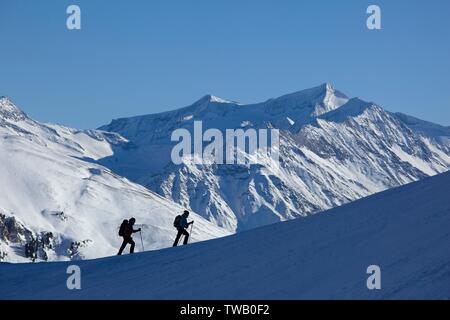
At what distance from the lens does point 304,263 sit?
78.5ft

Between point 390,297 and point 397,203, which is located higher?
point 397,203

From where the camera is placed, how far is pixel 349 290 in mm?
20078

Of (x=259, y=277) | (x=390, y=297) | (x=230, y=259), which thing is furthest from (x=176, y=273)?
(x=390, y=297)

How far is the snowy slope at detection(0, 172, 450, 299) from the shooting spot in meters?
20.6

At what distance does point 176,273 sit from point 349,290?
8.14m

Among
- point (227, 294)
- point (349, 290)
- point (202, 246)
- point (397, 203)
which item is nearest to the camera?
point (349, 290)

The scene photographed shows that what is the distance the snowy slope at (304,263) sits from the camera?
20.6 m

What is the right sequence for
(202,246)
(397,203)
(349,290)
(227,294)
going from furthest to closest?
(202,246) → (397,203) → (227,294) → (349,290)

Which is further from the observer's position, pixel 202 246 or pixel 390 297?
pixel 202 246
